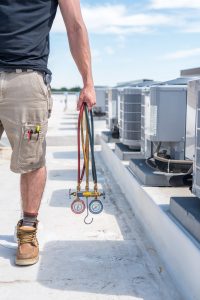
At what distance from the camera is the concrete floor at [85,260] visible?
2197 mm

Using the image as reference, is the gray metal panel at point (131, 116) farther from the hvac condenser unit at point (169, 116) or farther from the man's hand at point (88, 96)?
the man's hand at point (88, 96)

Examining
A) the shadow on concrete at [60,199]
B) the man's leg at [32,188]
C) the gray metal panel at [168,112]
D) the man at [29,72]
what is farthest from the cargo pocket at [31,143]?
the shadow on concrete at [60,199]

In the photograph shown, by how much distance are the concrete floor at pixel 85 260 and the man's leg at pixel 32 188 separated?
0.26 m

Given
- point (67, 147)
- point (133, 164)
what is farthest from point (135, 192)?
point (67, 147)

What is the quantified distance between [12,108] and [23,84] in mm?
133

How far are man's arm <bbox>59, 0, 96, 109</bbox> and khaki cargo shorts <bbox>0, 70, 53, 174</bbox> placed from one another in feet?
0.72

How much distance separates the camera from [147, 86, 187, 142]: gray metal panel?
3.40 metres

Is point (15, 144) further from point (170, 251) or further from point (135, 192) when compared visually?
point (135, 192)

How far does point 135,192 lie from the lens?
3592 mm

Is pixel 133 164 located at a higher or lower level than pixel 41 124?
lower

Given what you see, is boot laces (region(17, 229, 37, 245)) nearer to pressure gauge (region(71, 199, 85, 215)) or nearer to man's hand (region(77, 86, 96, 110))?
pressure gauge (region(71, 199, 85, 215))

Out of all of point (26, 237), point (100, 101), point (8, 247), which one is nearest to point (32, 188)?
point (26, 237)

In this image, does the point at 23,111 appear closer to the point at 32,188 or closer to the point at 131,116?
the point at 32,188

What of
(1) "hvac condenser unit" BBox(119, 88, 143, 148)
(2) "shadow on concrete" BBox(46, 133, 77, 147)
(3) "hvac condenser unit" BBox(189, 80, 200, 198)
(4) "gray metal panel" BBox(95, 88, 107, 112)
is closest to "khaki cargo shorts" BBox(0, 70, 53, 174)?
(3) "hvac condenser unit" BBox(189, 80, 200, 198)
